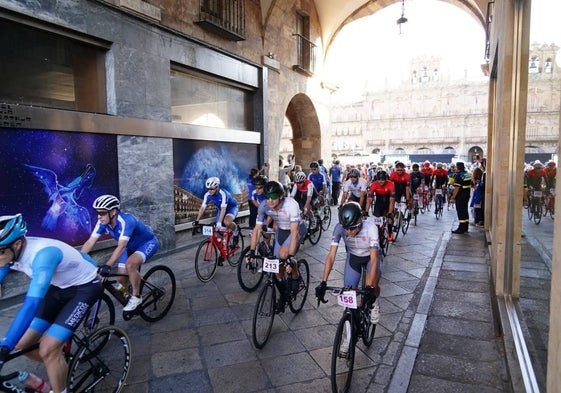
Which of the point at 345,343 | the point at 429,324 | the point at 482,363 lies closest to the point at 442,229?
the point at 429,324

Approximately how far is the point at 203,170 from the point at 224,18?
4083 mm

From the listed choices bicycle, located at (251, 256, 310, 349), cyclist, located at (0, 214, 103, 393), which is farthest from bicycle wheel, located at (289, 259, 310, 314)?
cyclist, located at (0, 214, 103, 393)

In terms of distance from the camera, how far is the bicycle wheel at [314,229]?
9.33 m

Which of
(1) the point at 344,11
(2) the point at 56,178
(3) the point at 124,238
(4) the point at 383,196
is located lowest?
(3) the point at 124,238

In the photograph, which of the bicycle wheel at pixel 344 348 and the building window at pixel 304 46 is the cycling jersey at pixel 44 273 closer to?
the bicycle wheel at pixel 344 348

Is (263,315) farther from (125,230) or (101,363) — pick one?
(125,230)

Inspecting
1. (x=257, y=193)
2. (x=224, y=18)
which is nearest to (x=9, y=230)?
(x=257, y=193)

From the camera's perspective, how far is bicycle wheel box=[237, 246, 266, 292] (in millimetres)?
5938

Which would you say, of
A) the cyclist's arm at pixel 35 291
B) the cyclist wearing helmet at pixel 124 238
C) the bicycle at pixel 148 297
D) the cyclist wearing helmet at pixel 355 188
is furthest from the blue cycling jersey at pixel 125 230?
the cyclist wearing helmet at pixel 355 188

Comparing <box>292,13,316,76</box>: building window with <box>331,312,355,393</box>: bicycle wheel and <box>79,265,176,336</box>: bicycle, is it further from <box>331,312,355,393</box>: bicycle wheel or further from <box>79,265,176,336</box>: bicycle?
<box>331,312,355,393</box>: bicycle wheel

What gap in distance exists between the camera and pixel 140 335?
4578mm

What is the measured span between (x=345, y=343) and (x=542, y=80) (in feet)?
9.99

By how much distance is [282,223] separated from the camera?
5375 millimetres

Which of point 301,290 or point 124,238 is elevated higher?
point 124,238
